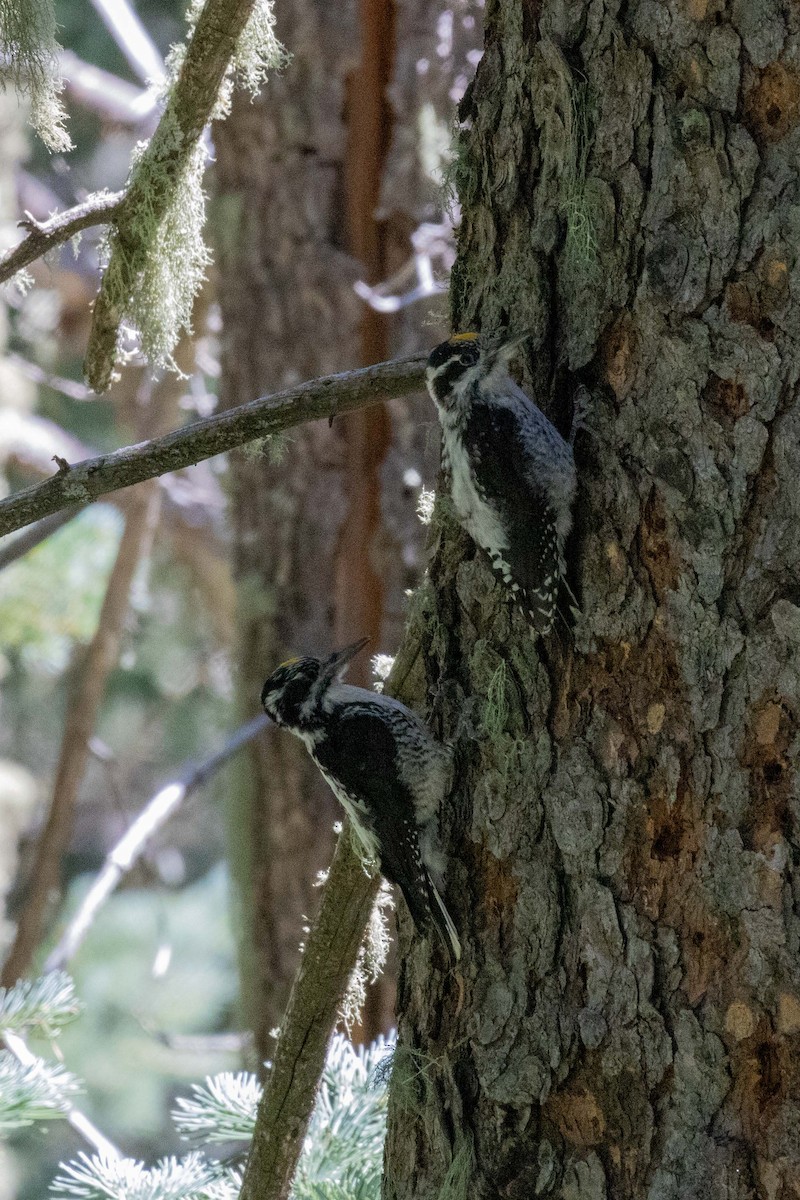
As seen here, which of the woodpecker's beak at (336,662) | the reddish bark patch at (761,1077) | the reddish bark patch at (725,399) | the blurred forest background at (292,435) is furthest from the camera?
the blurred forest background at (292,435)

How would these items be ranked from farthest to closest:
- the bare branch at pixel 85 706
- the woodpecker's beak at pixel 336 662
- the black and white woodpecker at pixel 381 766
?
the bare branch at pixel 85 706, the woodpecker's beak at pixel 336 662, the black and white woodpecker at pixel 381 766

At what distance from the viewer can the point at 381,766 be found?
273cm

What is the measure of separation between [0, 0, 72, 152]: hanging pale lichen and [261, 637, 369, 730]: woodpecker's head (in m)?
1.38

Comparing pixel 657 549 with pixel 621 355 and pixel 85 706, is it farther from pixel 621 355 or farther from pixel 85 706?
pixel 85 706

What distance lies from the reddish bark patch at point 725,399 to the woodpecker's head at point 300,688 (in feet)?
4.27

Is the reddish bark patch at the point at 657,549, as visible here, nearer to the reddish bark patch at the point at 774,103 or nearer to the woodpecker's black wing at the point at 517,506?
the woodpecker's black wing at the point at 517,506

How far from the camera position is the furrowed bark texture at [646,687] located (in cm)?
198

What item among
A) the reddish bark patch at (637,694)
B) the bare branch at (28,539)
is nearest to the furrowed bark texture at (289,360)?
the bare branch at (28,539)

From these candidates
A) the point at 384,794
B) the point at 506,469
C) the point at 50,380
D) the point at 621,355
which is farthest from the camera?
the point at 50,380

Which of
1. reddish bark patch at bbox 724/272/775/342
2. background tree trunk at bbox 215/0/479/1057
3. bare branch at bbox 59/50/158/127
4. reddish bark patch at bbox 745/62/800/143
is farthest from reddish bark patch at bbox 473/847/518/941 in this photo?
bare branch at bbox 59/50/158/127

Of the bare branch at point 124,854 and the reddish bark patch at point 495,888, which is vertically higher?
the bare branch at point 124,854

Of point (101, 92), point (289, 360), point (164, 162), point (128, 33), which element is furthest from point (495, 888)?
point (101, 92)

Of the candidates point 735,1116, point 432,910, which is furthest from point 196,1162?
point 735,1116

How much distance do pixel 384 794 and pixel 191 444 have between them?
86 cm
